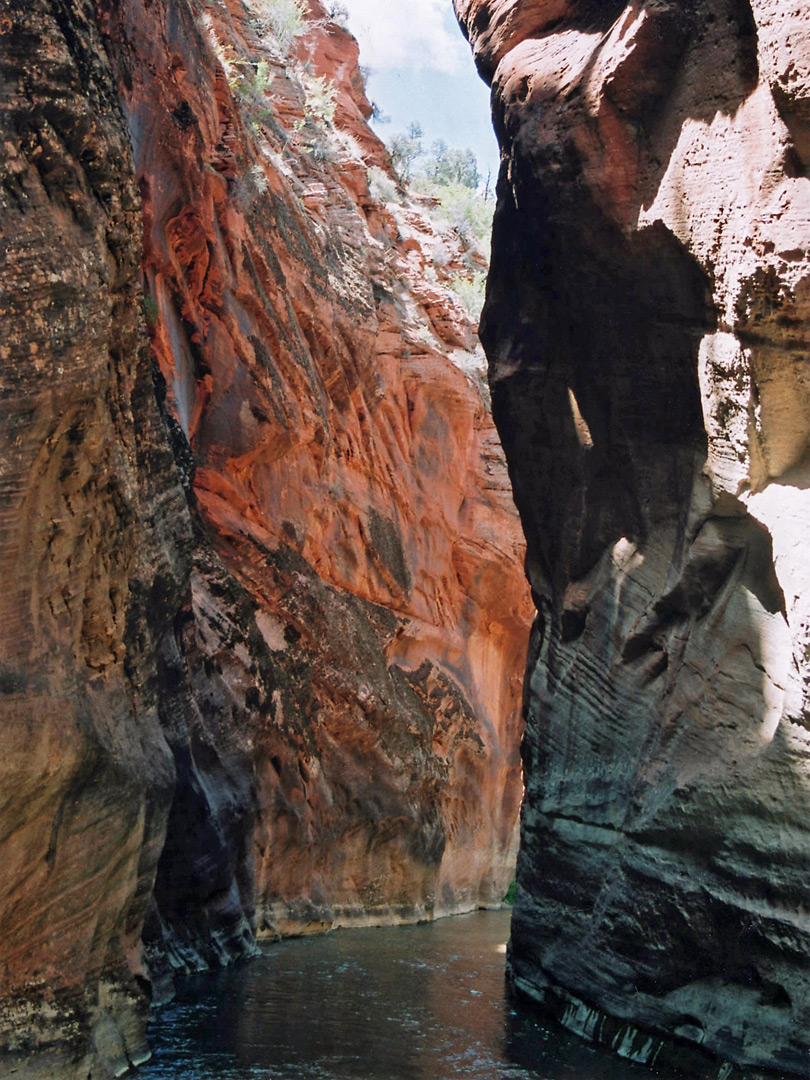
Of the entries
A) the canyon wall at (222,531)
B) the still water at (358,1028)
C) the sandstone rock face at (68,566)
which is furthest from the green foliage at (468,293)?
the sandstone rock face at (68,566)

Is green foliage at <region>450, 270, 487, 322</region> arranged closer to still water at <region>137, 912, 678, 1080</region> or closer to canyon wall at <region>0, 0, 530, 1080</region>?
canyon wall at <region>0, 0, 530, 1080</region>

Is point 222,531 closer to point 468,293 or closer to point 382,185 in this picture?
point 468,293

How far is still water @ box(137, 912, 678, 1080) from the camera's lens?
874 cm

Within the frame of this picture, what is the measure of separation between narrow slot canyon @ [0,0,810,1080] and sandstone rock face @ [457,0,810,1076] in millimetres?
40

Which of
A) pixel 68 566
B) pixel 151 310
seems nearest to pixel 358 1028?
pixel 68 566

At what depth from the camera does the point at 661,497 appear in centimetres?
1073

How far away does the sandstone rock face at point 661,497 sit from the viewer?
327 inches

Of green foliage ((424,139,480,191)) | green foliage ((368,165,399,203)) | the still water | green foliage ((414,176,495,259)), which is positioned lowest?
the still water

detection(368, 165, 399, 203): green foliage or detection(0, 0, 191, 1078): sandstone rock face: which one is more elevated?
detection(368, 165, 399, 203): green foliage

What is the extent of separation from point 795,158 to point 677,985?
6.79 metres

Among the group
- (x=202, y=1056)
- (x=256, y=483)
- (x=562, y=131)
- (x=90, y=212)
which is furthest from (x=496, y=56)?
(x=202, y=1056)

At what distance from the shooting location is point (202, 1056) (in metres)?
8.88

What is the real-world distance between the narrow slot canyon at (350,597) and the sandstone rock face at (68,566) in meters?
0.03

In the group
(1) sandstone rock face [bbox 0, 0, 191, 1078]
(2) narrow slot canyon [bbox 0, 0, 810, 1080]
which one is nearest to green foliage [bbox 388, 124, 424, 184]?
(2) narrow slot canyon [bbox 0, 0, 810, 1080]
